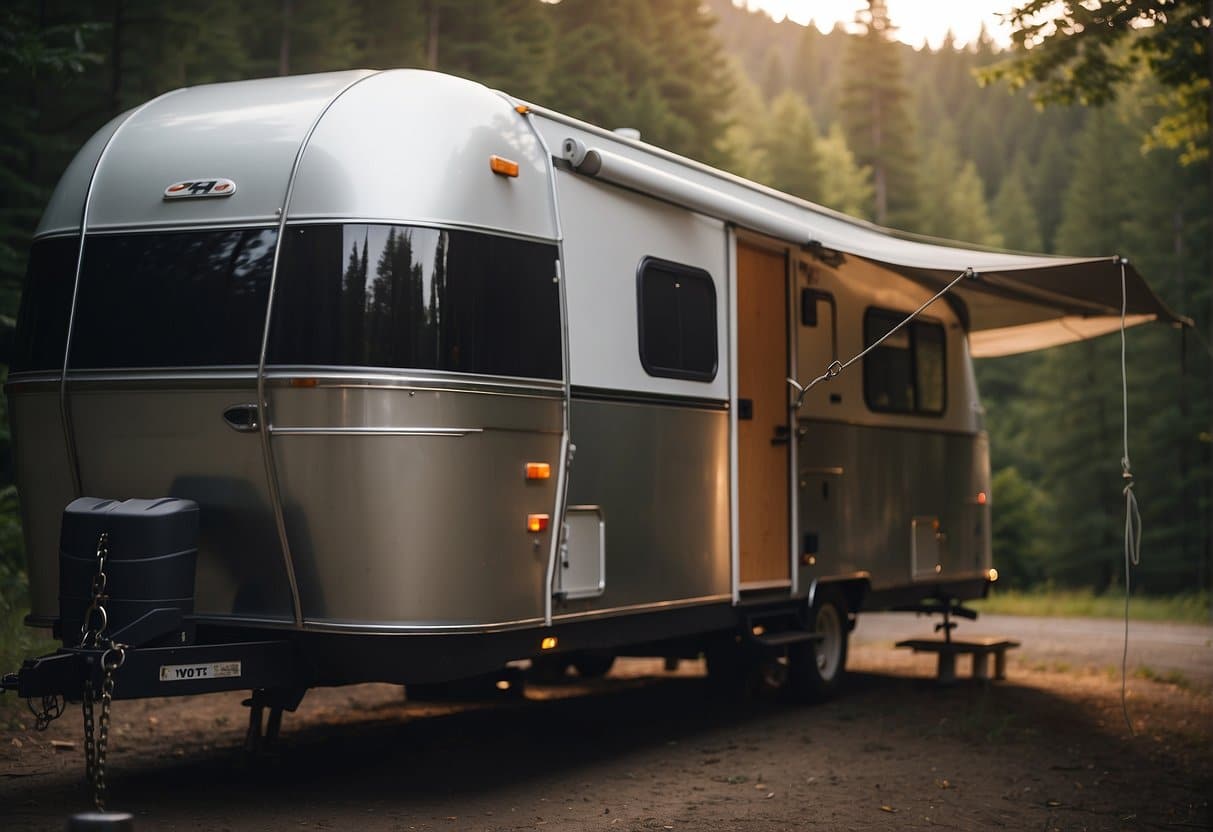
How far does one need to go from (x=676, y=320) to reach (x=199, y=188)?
9.36 ft

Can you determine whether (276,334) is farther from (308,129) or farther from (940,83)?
(940,83)

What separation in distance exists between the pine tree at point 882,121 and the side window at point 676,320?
141 ft

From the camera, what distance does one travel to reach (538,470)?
6.72 m

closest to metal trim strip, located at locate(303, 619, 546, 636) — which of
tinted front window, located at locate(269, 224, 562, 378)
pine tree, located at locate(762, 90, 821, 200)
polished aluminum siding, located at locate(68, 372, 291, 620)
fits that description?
polished aluminum siding, located at locate(68, 372, 291, 620)

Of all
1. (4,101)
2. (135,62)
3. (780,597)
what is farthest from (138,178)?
(135,62)

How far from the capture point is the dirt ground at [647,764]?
657 cm

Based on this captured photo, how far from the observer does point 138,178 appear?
6602mm

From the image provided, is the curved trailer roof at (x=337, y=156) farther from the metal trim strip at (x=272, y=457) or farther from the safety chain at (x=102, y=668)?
the safety chain at (x=102, y=668)

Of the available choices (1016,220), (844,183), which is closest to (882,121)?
(844,183)

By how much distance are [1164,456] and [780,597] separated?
32441 mm

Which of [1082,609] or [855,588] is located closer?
[855,588]

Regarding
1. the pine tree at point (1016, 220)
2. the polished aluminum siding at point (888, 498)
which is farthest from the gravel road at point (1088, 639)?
the pine tree at point (1016, 220)

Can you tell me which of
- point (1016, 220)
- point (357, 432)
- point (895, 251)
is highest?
point (1016, 220)

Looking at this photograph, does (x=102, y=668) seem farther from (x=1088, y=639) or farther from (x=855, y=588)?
(x=1088, y=639)
